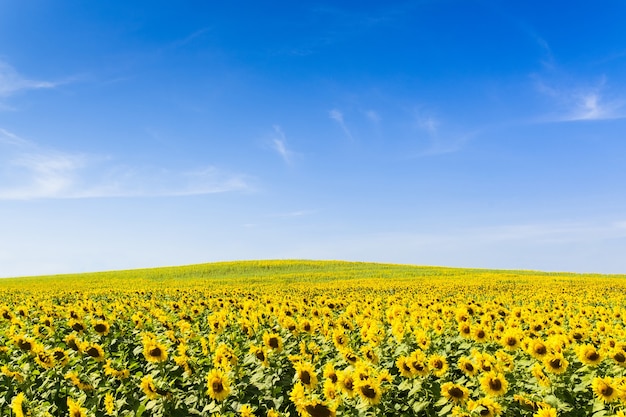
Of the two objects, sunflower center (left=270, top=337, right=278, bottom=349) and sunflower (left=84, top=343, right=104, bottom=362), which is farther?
sunflower (left=84, top=343, right=104, bottom=362)

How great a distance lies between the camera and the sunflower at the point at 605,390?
589 centimetres

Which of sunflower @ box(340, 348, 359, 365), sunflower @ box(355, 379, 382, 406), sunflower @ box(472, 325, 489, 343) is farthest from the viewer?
sunflower @ box(472, 325, 489, 343)

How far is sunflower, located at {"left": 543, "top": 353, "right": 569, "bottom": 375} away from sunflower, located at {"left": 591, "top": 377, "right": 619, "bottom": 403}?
81 centimetres

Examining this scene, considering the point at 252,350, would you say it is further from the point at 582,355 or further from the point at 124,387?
the point at 582,355

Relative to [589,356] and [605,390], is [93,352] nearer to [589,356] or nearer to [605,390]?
[605,390]

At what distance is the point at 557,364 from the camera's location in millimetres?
6883

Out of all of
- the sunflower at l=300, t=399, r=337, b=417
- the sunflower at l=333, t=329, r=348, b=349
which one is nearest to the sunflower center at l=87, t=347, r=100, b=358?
the sunflower at l=333, t=329, r=348, b=349

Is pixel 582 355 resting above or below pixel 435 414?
above

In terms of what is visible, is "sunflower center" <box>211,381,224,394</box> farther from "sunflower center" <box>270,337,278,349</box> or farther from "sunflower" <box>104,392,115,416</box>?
"sunflower center" <box>270,337,278,349</box>

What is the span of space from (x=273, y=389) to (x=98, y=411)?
7.12 ft

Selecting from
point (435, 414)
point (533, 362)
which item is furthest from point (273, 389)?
point (533, 362)

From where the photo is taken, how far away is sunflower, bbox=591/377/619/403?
5895mm

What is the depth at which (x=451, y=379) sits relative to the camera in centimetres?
750

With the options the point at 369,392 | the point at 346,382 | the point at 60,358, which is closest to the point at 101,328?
the point at 60,358
